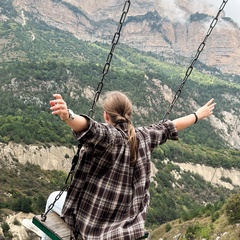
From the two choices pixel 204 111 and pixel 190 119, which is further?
pixel 204 111

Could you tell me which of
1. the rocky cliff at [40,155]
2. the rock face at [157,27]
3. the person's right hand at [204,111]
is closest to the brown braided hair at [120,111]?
the person's right hand at [204,111]

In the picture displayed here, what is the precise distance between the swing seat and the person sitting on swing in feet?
0.21

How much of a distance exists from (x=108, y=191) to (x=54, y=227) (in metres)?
0.59

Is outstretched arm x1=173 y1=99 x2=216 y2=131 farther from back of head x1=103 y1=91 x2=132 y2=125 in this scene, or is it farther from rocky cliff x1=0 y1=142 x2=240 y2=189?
rocky cliff x1=0 y1=142 x2=240 y2=189

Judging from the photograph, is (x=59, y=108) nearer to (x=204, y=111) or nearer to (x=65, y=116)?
(x=65, y=116)

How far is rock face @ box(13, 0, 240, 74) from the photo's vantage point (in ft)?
581

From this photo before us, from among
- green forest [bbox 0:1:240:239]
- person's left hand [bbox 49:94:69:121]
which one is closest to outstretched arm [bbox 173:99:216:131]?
person's left hand [bbox 49:94:69:121]

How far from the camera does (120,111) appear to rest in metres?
3.12

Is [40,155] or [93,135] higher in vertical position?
[93,135]

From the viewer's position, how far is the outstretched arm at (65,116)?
2.68m

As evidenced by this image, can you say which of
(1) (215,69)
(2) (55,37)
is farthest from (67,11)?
(1) (215,69)

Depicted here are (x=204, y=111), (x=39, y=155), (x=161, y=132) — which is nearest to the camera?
(x=161, y=132)

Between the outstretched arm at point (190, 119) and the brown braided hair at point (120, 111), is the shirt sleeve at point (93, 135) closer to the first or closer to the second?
the brown braided hair at point (120, 111)

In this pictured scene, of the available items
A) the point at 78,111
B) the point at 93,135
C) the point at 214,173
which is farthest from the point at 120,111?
the point at 78,111
